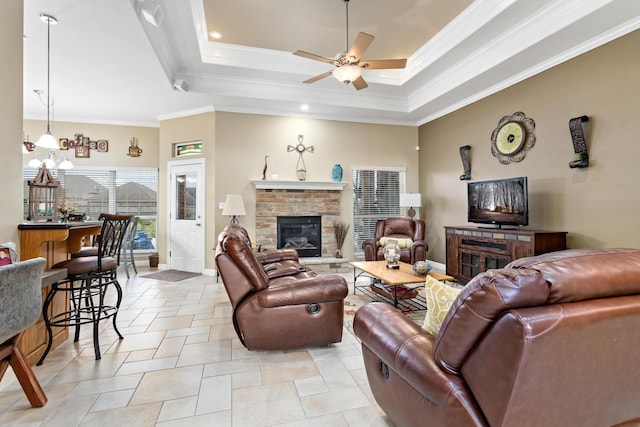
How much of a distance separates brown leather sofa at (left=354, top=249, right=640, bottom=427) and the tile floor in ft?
2.74

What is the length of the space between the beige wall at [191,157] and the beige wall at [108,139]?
0.45m

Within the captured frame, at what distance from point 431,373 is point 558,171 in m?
3.95

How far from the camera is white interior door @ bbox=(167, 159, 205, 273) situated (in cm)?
571

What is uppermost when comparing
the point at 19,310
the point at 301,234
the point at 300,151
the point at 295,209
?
the point at 300,151

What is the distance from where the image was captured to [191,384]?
6.92ft

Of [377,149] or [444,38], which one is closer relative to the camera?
[444,38]

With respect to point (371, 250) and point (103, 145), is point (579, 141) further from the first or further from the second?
point (103, 145)

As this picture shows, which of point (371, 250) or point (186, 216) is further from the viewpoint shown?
point (186, 216)

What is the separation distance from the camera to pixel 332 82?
5.23 metres

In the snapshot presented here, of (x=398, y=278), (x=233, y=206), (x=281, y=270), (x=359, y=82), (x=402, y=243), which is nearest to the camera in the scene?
(x=398, y=278)

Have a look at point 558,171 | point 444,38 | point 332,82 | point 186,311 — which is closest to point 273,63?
point 332,82

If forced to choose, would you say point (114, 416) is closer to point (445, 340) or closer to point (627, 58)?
point (445, 340)

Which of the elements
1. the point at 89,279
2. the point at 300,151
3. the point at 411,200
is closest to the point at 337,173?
the point at 300,151

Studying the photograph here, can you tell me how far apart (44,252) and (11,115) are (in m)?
1.06
